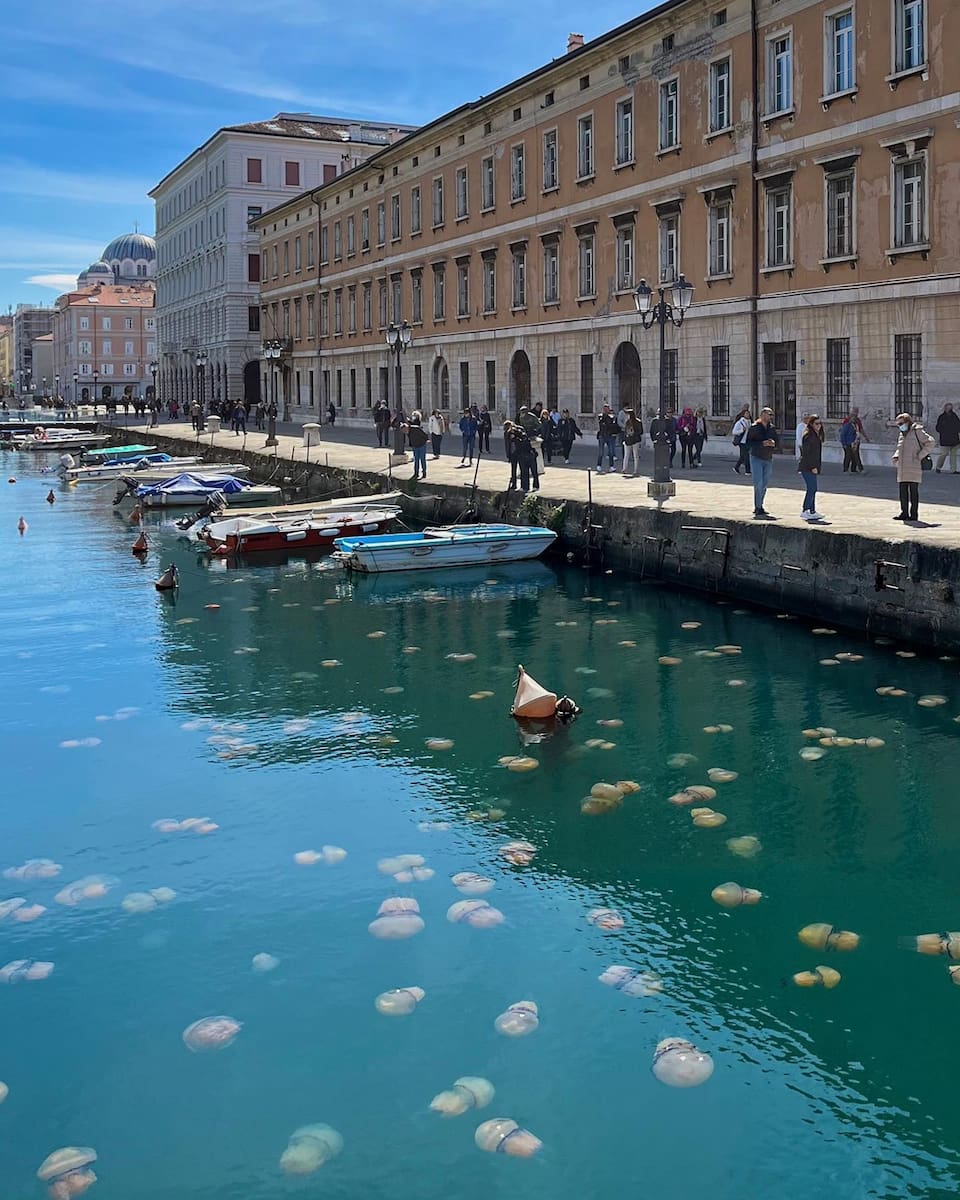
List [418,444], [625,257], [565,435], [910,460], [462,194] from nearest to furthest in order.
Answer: [910,460] < [418,444] < [565,435] < [625,257] < [462,194]

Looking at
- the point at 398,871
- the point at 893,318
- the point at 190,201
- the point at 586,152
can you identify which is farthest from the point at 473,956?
→ the point at 190,201

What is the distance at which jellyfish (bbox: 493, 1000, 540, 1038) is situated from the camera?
6473mm

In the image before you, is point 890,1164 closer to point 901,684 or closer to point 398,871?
point 398,871

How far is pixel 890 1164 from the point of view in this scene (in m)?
5.41

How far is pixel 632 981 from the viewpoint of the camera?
275 inches

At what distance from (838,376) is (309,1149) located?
2713 cm

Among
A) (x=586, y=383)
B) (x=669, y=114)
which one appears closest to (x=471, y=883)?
(x=669, y=114)

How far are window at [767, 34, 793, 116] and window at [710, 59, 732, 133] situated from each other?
1683 mm

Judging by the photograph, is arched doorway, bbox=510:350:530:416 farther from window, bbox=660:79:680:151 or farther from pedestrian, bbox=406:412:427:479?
pedestrian, bbox=406:412:427:479

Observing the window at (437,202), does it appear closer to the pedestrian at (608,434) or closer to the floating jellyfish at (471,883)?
the pedestrian at (608,434)

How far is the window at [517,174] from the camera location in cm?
4353

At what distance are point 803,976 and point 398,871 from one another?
273 centimetres

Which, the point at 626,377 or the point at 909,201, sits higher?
the point at 909,201

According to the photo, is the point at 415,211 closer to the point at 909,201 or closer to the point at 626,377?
the point at 626,377
